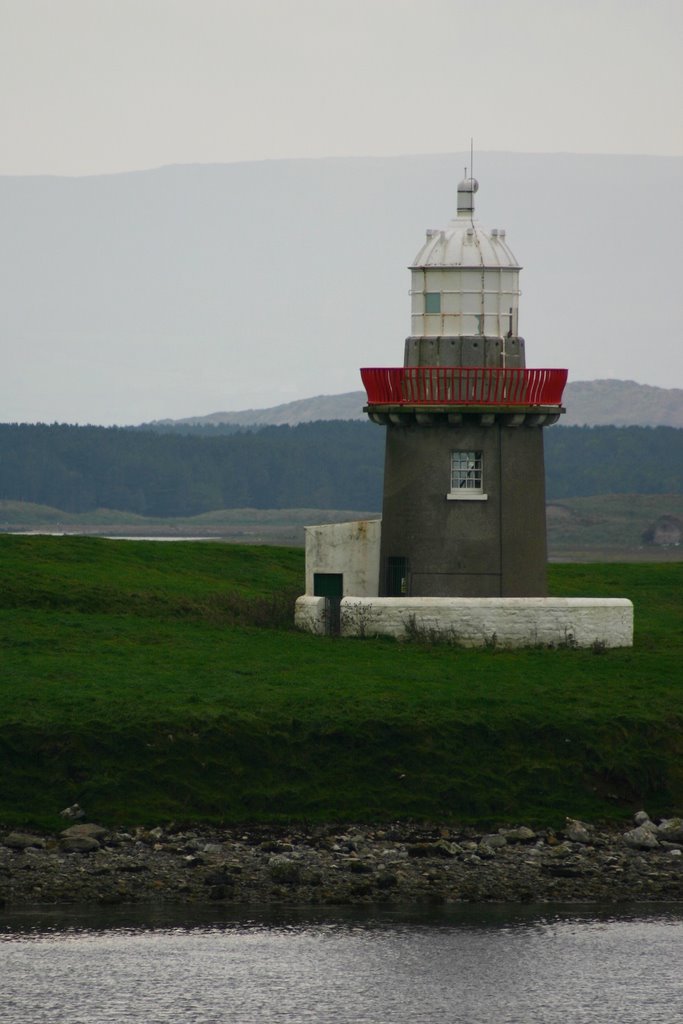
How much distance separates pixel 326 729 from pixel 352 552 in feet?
28.5

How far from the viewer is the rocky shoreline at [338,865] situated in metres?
25.7

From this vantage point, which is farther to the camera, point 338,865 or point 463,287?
point 463,287

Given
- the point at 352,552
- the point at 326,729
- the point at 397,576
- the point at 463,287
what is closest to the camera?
the point at 326,729

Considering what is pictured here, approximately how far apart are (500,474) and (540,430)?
1495mm

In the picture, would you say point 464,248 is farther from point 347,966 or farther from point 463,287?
point 347,966

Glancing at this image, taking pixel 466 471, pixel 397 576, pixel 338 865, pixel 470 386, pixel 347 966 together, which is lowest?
pixel 347 966

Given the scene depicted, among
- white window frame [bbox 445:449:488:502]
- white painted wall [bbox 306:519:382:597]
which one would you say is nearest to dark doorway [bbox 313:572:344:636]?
white painted wall [bbox 306:519:382:597]

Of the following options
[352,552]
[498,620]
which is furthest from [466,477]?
[352,552]

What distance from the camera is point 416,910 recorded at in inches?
1009

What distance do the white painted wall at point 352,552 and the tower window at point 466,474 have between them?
2.25 m

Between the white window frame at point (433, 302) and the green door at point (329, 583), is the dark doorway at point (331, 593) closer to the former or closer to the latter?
the green door at point (329, 583)

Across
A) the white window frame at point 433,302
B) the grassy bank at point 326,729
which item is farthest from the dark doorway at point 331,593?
the white window frame at point 433,302

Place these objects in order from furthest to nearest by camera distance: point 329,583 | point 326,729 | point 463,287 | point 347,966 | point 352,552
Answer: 1. point 329,583
2. point 352,552
3. point 463,287
4. point 326,729
5. point 347,966

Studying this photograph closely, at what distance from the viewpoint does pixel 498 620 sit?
35.9 m
